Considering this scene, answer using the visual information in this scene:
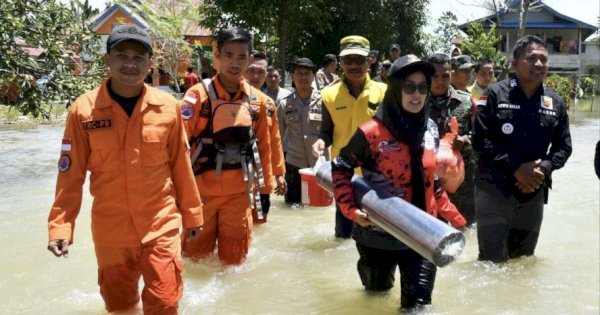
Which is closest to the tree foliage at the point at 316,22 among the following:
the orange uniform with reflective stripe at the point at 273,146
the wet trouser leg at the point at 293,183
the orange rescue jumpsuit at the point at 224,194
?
the wet trouser leg at the point at 293,183

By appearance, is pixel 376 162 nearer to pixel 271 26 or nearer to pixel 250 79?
pixel 250 79

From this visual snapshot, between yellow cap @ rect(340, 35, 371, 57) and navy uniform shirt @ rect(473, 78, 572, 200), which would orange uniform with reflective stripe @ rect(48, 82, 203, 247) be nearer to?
yellow cap @ rect(340, 35, 371, 57)

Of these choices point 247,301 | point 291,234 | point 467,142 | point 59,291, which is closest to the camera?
point 247,301

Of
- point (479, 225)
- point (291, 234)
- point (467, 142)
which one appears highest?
point (467, 142)

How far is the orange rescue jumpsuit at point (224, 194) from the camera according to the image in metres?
5.05

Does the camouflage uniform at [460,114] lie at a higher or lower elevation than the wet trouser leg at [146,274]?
higher

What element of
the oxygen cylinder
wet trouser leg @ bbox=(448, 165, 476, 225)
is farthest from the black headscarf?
wet trouser leg @ bbox=(448, 165, 476, 225)

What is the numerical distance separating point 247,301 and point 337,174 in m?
1.59

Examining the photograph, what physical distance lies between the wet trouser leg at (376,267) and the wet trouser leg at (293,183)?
3860mm

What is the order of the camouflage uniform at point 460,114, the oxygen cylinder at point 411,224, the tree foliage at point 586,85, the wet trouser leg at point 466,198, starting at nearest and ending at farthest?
the oxygen cylinder at point 411,224, the camouflage uniform at point 460,114, the wet trouser leg at point 466,198, the tree foliage at point 586,85

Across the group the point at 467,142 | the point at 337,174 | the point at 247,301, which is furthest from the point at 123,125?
the point at 467,142

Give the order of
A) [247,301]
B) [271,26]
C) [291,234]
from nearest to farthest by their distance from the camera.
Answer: [247,301] < [291,234] < [271,26]

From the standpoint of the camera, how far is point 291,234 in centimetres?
735

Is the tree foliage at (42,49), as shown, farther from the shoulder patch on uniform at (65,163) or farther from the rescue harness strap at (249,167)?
the shoulder patch on uniform at (65,163)
